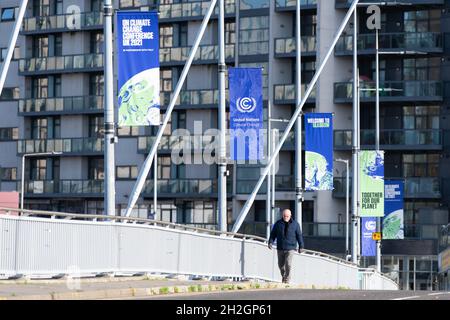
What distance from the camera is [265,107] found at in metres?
97.9

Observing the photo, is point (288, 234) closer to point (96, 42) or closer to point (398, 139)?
point (398, 139)

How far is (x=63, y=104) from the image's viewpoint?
105750 millimetres

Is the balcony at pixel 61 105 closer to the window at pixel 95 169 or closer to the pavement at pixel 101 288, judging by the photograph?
the window at pixel 95 169

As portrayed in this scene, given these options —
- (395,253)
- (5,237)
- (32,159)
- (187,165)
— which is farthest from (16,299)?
(32,159)

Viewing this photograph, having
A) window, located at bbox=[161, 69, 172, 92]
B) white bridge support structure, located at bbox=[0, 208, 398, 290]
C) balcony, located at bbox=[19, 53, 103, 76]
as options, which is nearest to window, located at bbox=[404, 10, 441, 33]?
window, located at bbox=[161, 69, 172, 92]

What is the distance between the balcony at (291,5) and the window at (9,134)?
77.6 ft

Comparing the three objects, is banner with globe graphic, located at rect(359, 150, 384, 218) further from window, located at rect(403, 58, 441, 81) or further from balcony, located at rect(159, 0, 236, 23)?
balcony, located at rect(159, 0, 236, 23)

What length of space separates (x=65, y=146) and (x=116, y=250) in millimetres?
72472

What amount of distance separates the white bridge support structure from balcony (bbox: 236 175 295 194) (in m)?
49.0

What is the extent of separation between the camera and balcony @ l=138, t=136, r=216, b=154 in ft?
331

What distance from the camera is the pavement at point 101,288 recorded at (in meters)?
25.8

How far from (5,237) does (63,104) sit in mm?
77602

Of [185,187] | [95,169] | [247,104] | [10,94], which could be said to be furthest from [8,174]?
[247,104]

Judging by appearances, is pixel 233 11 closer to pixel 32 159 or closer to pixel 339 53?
pixel 339 53
